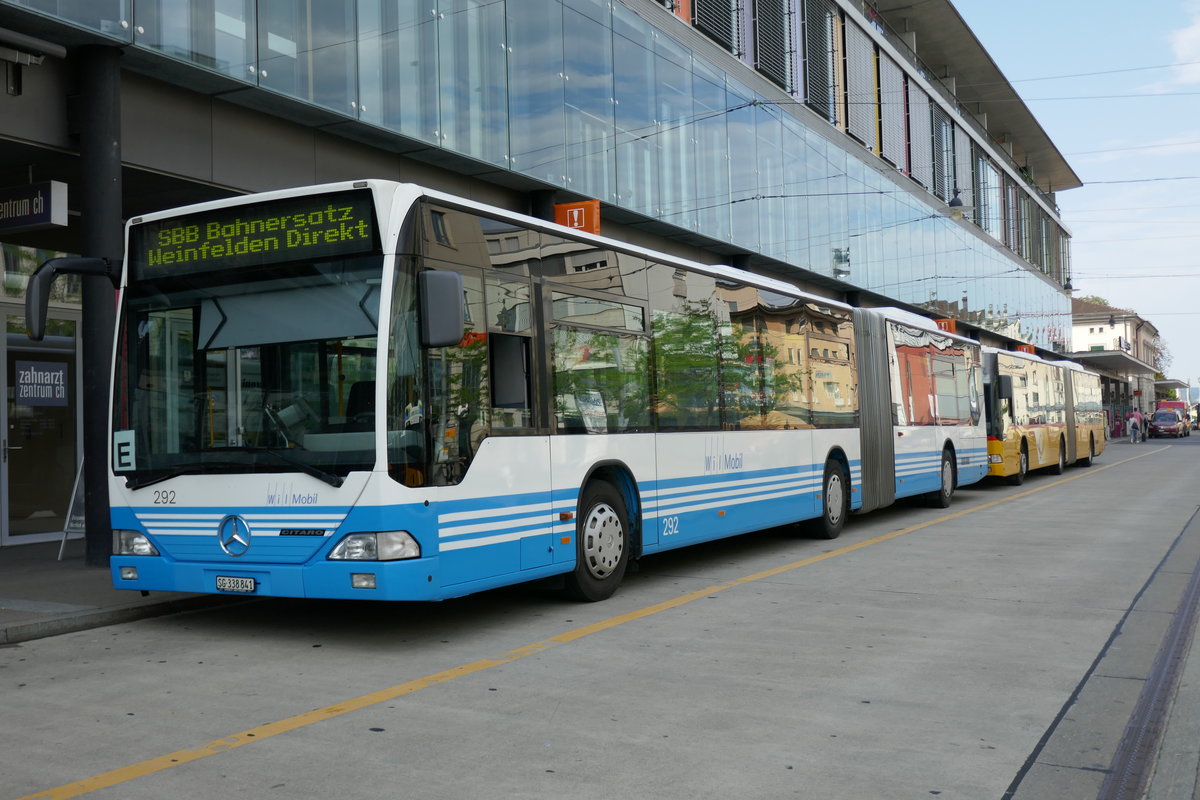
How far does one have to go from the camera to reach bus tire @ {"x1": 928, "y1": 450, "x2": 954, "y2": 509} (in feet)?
60.7

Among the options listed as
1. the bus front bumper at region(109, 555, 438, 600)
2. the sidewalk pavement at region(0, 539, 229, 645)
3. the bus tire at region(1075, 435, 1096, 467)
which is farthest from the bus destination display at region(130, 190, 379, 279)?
the bus tire at region(1075, 435, 1096, 467)

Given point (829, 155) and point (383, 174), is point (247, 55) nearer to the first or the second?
point (383, 174)

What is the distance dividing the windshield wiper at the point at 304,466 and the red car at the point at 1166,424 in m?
76.3

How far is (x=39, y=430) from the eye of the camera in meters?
14.3

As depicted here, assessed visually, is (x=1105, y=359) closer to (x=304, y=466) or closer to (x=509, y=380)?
(x=509, y=380)

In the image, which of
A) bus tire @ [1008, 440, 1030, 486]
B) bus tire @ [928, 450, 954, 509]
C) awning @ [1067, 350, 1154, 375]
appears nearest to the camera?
bus tire @ [928, 450, 954, 509]

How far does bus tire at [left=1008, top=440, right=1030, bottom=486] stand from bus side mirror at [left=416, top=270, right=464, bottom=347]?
65.6ft

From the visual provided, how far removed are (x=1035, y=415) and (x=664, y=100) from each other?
12114 mm

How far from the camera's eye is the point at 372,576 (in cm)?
698

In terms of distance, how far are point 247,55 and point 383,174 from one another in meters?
3.08

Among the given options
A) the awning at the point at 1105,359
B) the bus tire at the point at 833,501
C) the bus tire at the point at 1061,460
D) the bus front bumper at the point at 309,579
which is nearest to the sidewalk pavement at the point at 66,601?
the bus front bumper at the point at 309,579

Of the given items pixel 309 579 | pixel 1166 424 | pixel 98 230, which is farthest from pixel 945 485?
pixel 1166 424

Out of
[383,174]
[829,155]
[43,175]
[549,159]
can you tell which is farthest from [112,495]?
[829,155]

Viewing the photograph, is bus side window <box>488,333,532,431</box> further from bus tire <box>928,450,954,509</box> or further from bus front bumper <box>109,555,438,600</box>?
bus tire <box>928,450,954,509</box>
